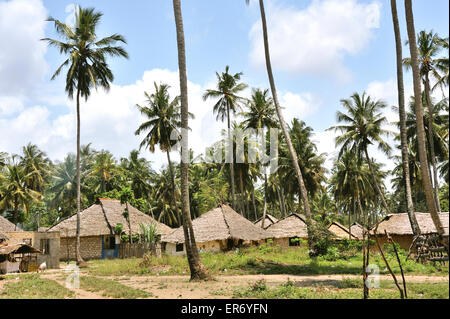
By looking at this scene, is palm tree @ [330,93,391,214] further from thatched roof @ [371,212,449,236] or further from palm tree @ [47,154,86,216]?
palm tree @ [47,154,86,216]

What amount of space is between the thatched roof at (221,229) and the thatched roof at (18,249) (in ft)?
30.2

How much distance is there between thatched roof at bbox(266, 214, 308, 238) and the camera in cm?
2709

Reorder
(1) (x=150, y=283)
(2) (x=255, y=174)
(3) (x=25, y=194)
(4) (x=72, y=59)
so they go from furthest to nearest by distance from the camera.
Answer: (2) (x=255, y=174) → (3) (x=25, y=194) → (4) (x=72, y=59) → (1) (x=150, y=283)

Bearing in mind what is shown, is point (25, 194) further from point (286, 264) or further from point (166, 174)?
point (286, 264)

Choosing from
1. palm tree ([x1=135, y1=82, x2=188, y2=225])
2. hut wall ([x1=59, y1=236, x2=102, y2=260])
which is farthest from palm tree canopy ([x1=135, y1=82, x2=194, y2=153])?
hut wall ([x1=59, y1=236, x2=102, y2=260])

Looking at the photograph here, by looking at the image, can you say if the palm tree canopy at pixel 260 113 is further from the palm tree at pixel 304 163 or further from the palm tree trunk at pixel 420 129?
the palm tree trunk at pixel 420 129

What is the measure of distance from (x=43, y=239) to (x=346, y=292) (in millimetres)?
16767

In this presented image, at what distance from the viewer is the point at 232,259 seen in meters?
18.5

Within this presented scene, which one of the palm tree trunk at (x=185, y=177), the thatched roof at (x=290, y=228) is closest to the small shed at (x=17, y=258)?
the palm tree trunk at (x=185, y=177)

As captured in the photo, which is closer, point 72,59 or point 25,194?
point 72,59

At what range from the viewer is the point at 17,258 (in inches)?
746

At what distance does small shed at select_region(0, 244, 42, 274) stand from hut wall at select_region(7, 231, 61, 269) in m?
0.65

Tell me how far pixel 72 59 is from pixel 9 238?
10.5 m
